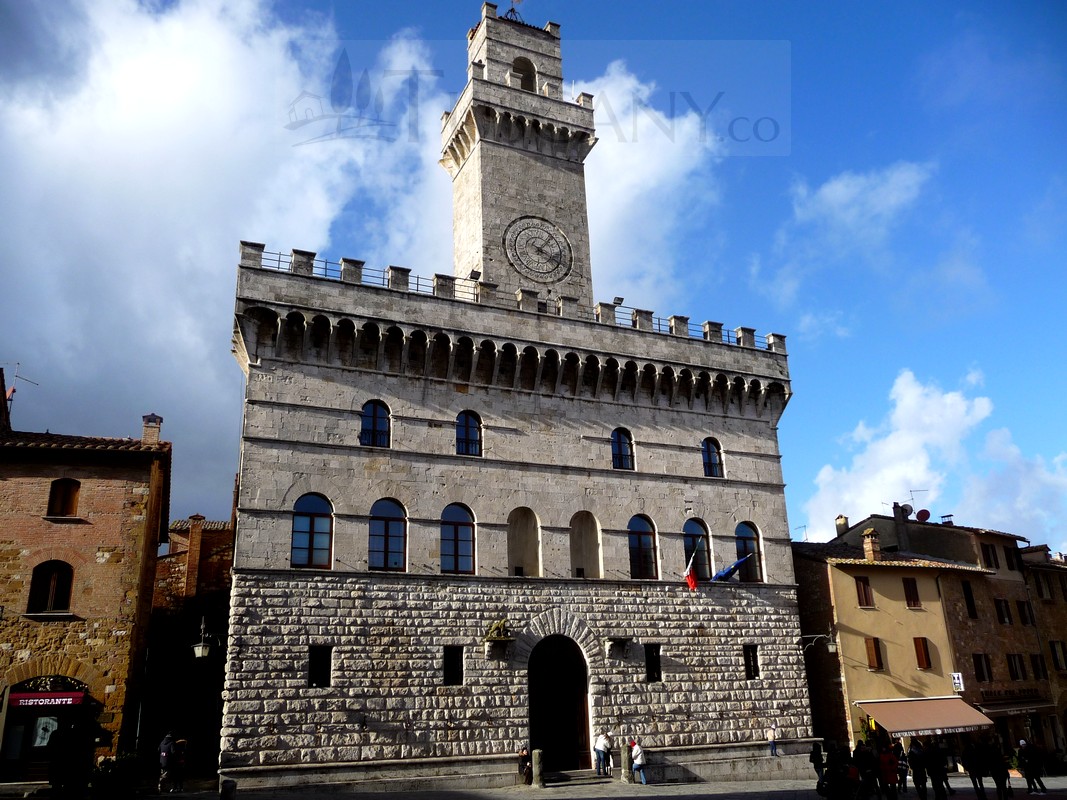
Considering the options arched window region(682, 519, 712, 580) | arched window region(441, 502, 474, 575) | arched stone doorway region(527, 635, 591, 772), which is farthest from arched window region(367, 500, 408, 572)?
arched window region(682, 519, 712, 580)

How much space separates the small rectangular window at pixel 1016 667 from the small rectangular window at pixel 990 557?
329 cm

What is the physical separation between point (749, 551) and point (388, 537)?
11.4 meters

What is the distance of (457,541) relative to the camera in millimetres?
23875

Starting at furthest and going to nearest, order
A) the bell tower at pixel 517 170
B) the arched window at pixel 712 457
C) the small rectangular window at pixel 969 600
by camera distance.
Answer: the small rectangular window at pixel 969 600
the bell tower at pixel 517 170
the arched window at pixel 712 457

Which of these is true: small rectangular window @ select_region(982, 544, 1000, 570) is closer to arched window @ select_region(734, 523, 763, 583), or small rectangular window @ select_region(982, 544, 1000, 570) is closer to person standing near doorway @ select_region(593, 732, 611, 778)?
arched window @ select_region(734, 523, 763, 583)

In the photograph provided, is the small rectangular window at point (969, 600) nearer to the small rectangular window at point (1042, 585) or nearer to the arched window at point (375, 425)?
the small rectangular window at point (1042, 585)

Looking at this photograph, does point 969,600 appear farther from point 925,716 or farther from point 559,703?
point 559,703

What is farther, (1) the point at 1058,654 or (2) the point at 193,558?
(1) the point at 1058,654

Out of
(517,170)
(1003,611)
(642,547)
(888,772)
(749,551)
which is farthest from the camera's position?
(1003,611)

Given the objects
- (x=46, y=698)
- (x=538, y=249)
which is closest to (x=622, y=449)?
(x=538, y=249)

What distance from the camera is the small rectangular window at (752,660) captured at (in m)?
26.1

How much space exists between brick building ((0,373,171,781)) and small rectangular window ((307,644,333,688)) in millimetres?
4541

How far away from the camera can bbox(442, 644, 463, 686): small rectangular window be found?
73.9 feet

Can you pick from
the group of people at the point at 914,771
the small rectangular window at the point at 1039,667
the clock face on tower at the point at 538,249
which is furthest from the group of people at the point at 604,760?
the small rectangular window at the point at 1039,667
